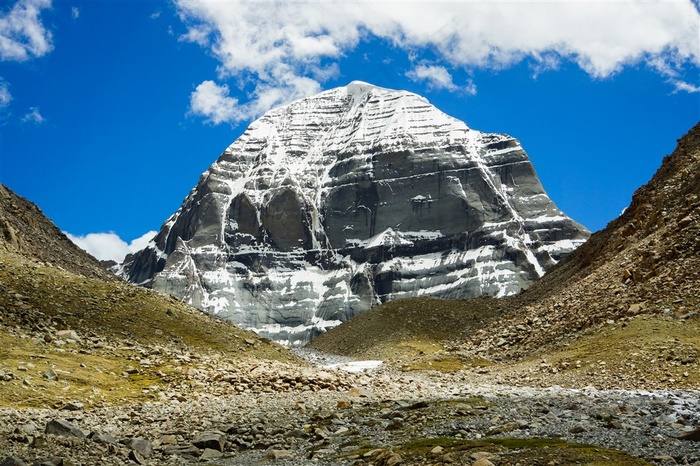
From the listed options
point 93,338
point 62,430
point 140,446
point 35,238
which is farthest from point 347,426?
point 35,238

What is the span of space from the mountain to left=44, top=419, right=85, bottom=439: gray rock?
2997cm

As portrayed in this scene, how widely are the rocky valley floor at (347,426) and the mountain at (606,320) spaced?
692 cm

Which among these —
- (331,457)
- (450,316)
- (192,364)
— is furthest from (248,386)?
(450,316)

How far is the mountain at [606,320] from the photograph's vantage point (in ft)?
167

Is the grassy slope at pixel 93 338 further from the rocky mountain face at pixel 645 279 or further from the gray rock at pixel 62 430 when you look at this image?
the rocky mountain face at pixel 645 279

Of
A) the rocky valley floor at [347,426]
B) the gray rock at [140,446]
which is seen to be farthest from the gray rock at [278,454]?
the gray rock at [140,446]

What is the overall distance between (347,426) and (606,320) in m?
35.5

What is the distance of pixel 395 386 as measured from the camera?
47594 millimetres

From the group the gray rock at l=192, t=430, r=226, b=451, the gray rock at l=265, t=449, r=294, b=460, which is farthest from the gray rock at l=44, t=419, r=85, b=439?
the gray rock at l=265, t=449, r=294, b=460

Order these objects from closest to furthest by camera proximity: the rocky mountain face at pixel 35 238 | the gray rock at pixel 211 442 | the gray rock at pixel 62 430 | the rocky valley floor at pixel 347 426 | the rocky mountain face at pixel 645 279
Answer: the rocky valley floor at pixel 347 426 → the gray rock at pixel 62 430 → the gray rock at pixel 211 442 → the rocky mountain face at pixel 645 279 → the rocky mountain face at pixel 35 238

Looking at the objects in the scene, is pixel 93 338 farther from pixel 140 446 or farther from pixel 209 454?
pixel 209 454

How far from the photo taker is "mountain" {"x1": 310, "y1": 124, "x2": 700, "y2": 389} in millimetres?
50750

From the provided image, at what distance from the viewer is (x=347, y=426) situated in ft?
105

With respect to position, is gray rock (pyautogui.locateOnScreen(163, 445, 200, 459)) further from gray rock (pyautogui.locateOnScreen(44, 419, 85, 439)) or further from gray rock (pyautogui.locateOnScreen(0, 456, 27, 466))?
gray rock (pyautogui.locateOnScreen(0, 456, 27, 466))
